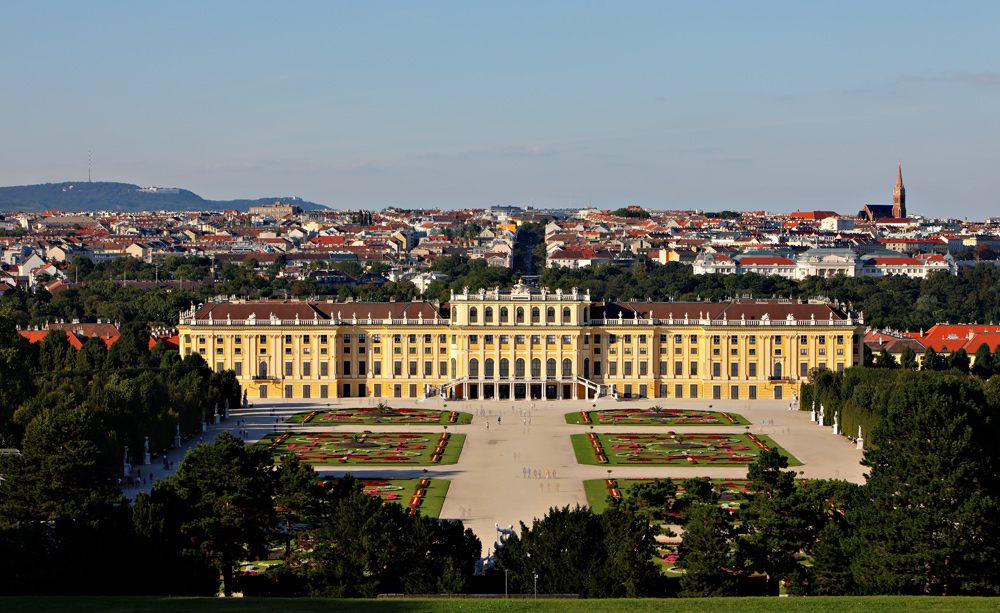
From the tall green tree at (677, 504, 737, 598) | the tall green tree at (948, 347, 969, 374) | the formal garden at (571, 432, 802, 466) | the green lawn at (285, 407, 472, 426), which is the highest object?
the tall green tree at (948, 347, 969, 374)

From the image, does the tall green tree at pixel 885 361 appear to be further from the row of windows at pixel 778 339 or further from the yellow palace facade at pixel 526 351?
the row of windows at pixel 778 339

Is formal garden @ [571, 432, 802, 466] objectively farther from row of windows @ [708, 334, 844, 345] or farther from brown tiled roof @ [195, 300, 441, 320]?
brown tiled roof @ [195, 300, 441, 320]

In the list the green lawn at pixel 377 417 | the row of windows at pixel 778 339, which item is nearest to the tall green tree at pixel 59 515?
the green lawn at pixel 377 417

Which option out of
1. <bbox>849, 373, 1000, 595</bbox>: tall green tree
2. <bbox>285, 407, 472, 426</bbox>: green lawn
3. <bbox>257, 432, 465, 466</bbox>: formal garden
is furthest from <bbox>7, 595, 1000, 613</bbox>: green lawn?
<bbox>285, 407, 472, 426</bbox>: green lawn

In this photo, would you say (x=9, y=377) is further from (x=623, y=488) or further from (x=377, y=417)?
(x=623, y=488)

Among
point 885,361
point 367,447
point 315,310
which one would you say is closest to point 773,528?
point 367,447

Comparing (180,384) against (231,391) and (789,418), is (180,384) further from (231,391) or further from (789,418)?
(789,418)

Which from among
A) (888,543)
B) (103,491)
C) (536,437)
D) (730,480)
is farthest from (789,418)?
(103,491)
